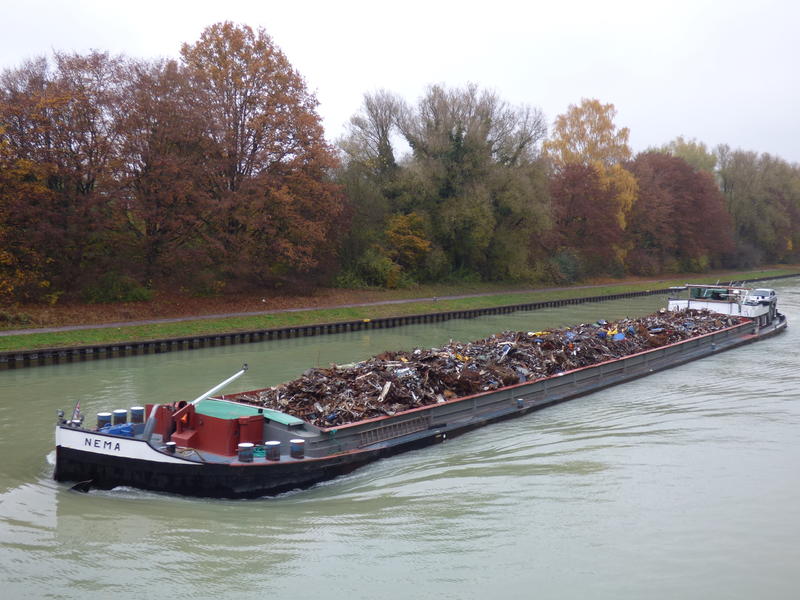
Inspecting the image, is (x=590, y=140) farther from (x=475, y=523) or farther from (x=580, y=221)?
(x=475, y=523)

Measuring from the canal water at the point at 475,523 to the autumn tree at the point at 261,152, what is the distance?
700 inches

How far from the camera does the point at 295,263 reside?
113 feet

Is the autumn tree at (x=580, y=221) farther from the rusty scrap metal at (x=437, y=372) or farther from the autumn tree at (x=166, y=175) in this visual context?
the rusty scrap metal at (x=437, y=372)

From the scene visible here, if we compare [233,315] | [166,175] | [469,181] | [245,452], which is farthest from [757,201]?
[245,452]

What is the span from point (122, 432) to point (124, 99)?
21.1 metres

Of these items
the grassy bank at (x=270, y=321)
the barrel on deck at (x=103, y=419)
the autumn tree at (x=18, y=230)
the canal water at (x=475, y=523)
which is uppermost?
the autumn tree at (x=18, y=230)

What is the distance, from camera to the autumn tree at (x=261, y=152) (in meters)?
30.9

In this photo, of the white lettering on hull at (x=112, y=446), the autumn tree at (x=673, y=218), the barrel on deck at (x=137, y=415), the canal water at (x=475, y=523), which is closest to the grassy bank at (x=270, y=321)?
the canal water at (x=475, y=523)

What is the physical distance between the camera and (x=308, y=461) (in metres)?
10.2

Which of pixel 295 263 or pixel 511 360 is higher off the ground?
pixel 295 263

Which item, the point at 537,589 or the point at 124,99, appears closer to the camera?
the point at 537,589

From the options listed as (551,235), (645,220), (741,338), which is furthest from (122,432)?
(645,220)

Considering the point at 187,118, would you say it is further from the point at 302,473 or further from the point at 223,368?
the point at 302,473

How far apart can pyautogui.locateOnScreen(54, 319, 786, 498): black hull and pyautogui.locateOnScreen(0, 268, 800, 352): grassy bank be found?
13.2m
